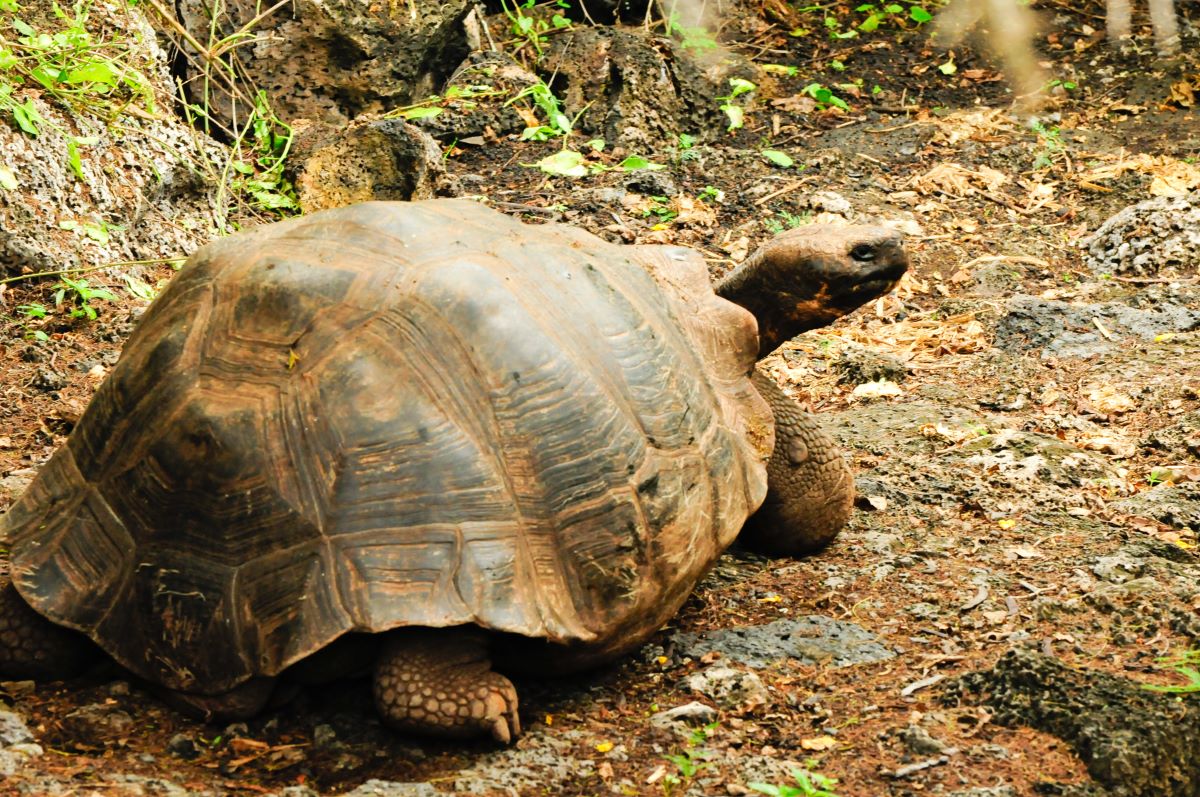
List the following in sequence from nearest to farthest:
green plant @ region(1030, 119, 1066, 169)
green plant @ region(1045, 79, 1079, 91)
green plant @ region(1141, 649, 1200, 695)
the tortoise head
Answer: green plant @ region(1141, 649, 1200, 695), the tortoise head, green plant @ region(1030, 119, 1066, 169), green plant @ region(1045, 79, 1079, 91)

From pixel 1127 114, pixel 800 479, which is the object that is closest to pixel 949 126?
pixel 1127 114

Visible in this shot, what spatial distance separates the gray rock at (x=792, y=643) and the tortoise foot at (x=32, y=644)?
153cm

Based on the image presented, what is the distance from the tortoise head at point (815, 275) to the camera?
4.02m

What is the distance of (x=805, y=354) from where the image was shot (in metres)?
5.86

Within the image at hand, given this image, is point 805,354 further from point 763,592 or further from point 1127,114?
point 1127,114

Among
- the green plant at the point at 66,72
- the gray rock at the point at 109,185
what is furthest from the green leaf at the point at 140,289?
the green plant at the point at 66,72

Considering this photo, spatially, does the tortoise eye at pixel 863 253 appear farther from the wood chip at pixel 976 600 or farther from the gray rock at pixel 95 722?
the gray rock at pixel 95 722

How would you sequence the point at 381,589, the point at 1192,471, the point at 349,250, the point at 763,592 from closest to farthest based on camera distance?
1. the point at 381,589
2. the point at 349,250
3. the point at 763,592
4. the point at 1192,471

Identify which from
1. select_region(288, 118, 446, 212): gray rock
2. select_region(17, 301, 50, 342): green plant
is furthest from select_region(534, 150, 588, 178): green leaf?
select_region(17, 301, 50, 342): green plant

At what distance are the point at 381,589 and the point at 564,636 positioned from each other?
0.44 meters

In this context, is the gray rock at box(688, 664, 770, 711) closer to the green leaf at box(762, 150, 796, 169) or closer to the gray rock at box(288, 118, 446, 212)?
the gray rock at box(288, 118, 446, 212)

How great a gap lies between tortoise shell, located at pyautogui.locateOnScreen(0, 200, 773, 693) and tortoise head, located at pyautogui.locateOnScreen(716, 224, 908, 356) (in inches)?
39.5

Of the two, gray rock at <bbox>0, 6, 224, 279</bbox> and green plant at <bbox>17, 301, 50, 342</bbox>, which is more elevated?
gray rock at <bbox>0, 6, 224, 279</bbox>

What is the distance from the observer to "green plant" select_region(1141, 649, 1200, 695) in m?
2.72
